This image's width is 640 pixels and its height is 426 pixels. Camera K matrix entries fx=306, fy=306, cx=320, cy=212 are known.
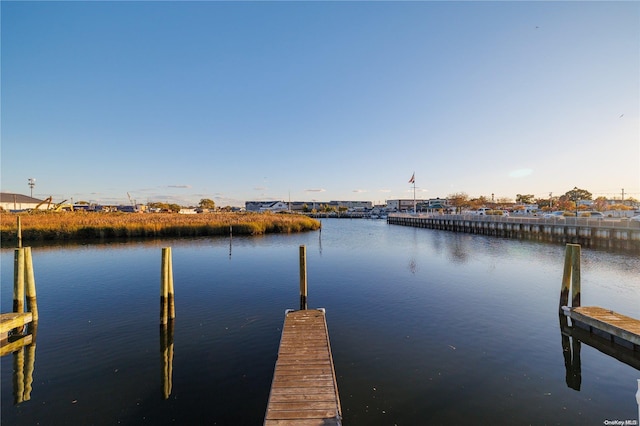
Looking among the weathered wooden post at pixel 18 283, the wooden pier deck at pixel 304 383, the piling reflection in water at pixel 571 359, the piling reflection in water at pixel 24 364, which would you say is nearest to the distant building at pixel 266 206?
the weathered wooden post at pixel 18 283

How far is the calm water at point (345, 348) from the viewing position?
256 inches

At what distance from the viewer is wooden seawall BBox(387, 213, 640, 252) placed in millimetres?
28828

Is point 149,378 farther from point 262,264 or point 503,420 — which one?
point 262,264

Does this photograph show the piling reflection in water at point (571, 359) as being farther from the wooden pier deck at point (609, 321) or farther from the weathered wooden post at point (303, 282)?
the weathered wooden post at point (303, 282)

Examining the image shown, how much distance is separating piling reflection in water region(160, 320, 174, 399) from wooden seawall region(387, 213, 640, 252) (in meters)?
37.5

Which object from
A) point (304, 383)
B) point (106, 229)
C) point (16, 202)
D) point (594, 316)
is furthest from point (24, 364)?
point (16, 202)

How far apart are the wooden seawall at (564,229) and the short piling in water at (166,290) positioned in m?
37.5

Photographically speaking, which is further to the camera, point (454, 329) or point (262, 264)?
point (262, 264)

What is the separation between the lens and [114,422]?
19.9ft

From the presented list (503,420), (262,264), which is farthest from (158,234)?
(503,420)

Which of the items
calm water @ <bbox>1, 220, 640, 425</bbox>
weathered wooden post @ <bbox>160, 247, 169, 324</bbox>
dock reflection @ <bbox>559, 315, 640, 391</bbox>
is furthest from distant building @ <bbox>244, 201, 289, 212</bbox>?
dock reflection @ <bbox>559, 315, 640, 391</bbox>

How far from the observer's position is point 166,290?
11.1 meters

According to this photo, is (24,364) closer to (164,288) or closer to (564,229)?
(164,288)

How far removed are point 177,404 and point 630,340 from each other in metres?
11.8
